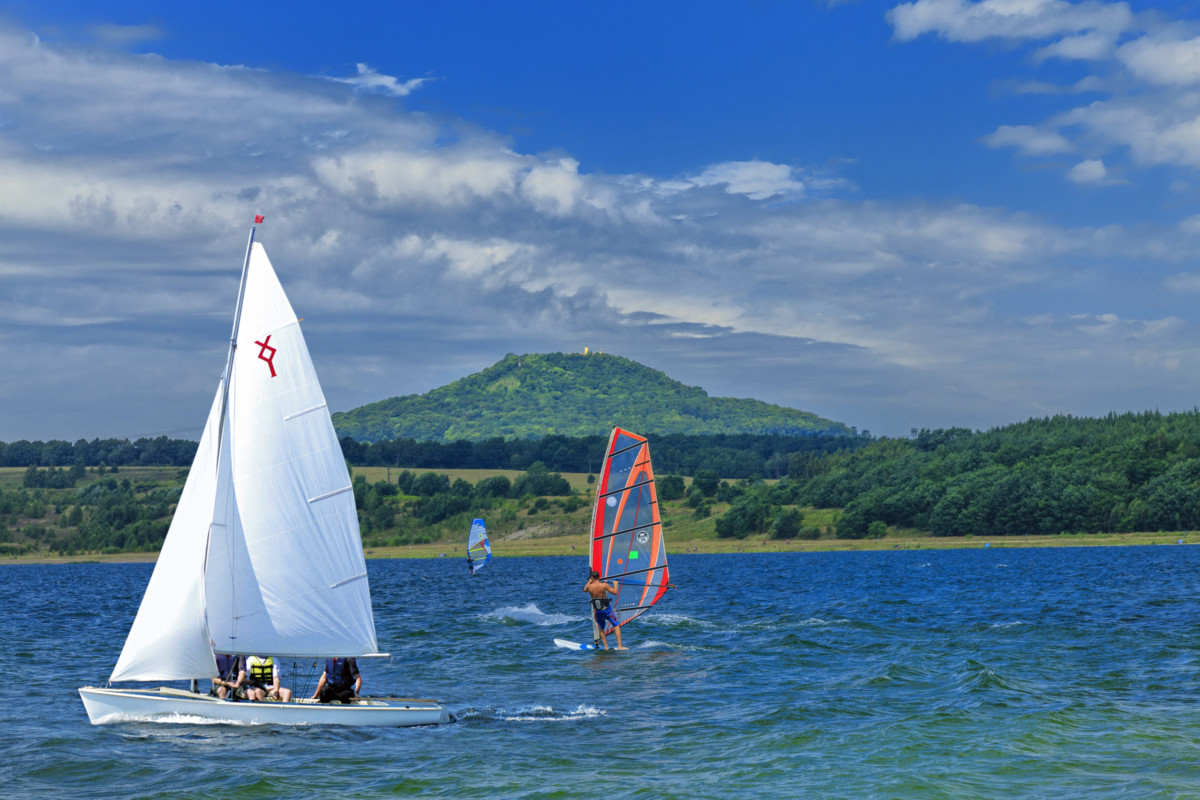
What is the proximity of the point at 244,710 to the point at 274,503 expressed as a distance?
4406mm

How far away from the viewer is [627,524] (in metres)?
40.0

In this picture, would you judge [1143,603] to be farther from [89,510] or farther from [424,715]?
[89,510]

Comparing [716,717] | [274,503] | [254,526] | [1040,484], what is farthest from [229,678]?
[1040,484]

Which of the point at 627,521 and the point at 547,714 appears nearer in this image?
the point at 547,714

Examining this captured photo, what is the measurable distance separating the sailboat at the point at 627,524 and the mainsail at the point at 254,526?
16598 mm

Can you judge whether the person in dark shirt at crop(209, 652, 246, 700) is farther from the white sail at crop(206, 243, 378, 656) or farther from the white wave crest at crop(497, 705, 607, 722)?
the white wave crest at crop(497, 705, 607, 722)

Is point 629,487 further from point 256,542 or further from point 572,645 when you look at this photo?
point 256,542

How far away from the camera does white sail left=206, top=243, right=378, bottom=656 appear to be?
23.4 m

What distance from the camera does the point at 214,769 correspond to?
20703mm

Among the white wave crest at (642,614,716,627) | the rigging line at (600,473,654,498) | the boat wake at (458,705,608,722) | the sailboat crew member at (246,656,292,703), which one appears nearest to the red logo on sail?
the sailboat crew member at (246,656,292,703)

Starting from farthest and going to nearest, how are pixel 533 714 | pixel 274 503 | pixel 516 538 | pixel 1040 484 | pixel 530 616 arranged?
1. pixel 516 538
2. pixel 1040 484
3. pixel 530 616
4. pixel 533 714
5. pixel 274 503

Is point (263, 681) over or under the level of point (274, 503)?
under

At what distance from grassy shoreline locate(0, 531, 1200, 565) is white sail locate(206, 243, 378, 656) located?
437ft

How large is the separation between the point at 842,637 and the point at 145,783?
90.0 ft
